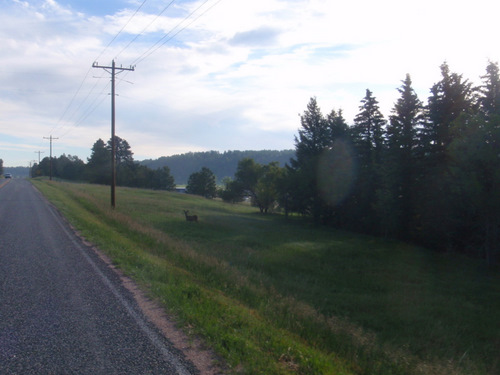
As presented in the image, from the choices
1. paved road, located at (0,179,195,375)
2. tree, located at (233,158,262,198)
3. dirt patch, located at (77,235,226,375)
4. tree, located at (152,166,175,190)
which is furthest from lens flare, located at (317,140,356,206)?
tree, located at (152,166,175,190)

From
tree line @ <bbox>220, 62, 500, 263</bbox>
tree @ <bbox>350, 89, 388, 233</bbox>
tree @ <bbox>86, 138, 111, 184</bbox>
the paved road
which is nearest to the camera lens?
the paved road

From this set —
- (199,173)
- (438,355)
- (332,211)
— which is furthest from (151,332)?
(199,173)

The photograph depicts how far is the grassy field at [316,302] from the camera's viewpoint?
5828 millimetres

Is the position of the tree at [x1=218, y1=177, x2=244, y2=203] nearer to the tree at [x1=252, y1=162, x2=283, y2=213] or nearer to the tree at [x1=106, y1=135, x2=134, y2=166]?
the tree at [x1=252, y1=162, x2=283, y2=213]

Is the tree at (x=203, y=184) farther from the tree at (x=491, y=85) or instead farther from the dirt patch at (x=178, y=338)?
the dirt patch at (x=178, y=338)

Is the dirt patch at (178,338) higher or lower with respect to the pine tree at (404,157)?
lower

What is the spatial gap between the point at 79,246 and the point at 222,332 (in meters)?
8.37

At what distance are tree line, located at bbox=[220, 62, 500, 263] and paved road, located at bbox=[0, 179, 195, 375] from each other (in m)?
19.3

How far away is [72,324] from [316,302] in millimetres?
7556

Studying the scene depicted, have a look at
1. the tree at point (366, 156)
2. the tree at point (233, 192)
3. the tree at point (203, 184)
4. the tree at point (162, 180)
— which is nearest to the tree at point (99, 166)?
the tree at point (162, 180)

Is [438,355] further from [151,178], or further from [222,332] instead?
[151,178]

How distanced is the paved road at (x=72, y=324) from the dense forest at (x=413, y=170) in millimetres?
19386

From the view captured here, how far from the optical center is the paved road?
15.4ft

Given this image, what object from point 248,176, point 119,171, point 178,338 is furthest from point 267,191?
point 178,338
